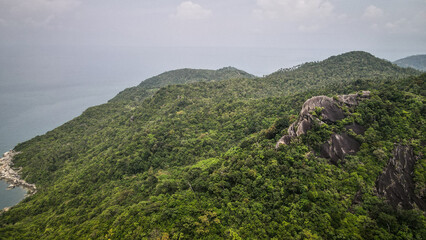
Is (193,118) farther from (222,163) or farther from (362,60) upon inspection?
(362,60)

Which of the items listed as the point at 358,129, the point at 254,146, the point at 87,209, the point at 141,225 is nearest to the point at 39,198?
the point at 87,209

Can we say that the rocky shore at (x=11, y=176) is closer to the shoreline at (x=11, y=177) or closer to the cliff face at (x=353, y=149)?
the shoreline at (x=11, y=177)

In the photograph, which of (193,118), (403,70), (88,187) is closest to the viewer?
(88,187)

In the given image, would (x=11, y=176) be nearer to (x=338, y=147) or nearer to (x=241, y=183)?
(x=241, y=183)

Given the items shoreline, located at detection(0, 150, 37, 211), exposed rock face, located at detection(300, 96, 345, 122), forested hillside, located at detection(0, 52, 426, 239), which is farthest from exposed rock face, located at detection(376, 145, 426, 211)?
shoreline, located at detection(0, 150, 37, 211)

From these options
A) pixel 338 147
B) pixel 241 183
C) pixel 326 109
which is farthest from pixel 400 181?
pixel 241 183

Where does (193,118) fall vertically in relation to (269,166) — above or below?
above
